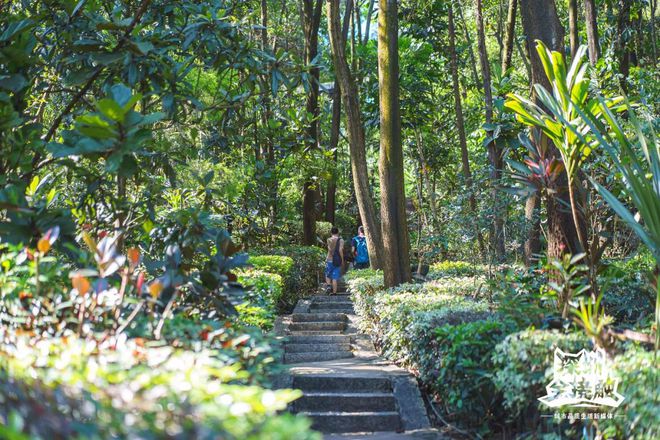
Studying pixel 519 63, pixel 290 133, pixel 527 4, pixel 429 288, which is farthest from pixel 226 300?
pixel 519 63

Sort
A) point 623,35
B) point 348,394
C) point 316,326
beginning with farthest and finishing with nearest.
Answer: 1. point 623,35
2. point 316,326
3. point 348,394

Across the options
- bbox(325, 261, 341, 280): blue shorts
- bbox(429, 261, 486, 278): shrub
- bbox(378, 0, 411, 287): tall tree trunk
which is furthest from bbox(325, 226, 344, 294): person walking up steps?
bbox(378, 0, 411, 287): tall tree trunk

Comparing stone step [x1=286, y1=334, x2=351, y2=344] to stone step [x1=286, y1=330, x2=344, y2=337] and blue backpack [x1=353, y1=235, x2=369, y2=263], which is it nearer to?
stone step [x1=286, y1=330, x2=344, y2=337]

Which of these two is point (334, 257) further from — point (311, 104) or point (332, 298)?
point (311, 104)

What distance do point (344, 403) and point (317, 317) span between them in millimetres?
5589

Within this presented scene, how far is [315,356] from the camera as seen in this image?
35.4ft

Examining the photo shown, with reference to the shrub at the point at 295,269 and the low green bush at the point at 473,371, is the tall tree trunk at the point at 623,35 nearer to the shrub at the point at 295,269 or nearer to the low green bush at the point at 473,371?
the shrub at the point at 295,269

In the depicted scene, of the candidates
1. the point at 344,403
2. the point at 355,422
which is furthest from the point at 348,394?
the point at 355,422

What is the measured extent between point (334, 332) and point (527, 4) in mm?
6077

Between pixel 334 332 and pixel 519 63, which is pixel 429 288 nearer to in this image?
pixel 334 332

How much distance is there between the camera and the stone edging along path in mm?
7438

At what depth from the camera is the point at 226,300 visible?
5.45m

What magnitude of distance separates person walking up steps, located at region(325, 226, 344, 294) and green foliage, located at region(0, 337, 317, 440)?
13629 mm

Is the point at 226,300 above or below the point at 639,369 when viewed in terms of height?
above
